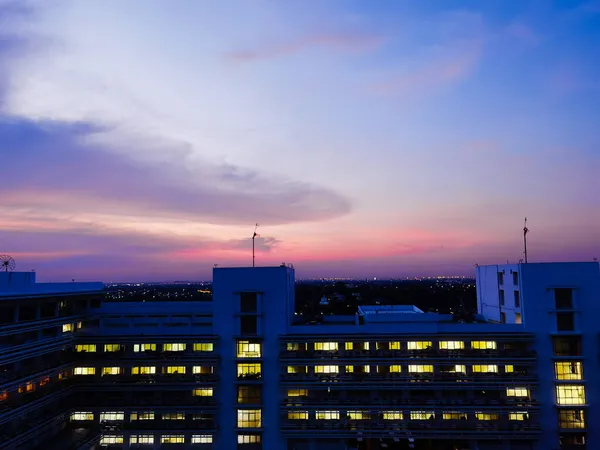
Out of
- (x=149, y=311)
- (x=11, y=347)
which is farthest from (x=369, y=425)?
(x=11, y=347)

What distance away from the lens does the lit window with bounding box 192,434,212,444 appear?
6762cm

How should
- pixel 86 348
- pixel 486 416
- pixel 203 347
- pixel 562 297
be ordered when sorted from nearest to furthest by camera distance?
pixel 486 416 → pixel 562 297 → pixel 203 347 → pixel 86 348

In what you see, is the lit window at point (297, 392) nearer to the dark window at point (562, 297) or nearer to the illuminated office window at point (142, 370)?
the illuminated office window at point (142, 370)

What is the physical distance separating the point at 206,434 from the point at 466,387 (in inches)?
1546

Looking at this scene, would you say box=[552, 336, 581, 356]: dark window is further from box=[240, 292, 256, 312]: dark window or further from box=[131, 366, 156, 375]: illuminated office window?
box=[131, 366, 156, 375]: illuminated office window

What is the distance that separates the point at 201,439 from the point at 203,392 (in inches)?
262

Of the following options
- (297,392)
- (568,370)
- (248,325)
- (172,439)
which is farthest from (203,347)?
(568,370)

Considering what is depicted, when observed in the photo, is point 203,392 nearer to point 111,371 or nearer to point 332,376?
point 111,371

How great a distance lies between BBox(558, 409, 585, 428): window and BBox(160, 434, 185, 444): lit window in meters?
55.5

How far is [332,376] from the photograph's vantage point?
6838 cm

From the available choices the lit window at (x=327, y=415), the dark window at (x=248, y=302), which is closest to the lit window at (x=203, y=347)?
the dark window at (x=248, y=302)

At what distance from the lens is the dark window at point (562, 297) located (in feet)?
221

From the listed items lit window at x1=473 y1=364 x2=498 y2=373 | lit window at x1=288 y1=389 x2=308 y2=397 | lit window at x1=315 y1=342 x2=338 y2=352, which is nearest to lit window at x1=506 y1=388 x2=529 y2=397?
lit window at x1=473 y1=364 x2=498 y2=373

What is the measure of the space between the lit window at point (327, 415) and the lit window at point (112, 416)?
1161 inches
